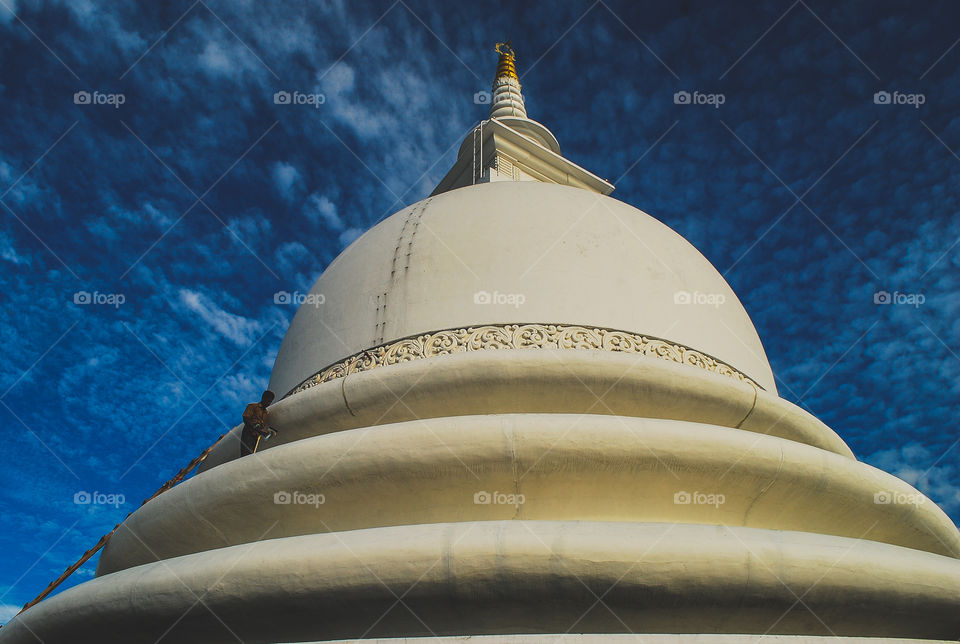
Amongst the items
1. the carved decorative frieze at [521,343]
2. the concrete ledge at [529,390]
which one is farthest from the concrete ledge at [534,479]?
the carved decorative frieze at [521,343]

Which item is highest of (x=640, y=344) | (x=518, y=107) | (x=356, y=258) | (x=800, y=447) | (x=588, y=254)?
(x=518, y=107)

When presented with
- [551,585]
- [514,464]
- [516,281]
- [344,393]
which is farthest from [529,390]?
[551,585]

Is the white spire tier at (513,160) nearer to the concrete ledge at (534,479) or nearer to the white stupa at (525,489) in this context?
the white stupa at (525,489)

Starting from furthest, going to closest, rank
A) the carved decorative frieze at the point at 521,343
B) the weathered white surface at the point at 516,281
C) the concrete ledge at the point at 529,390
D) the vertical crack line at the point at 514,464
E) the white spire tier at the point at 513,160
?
the white spire tier at the point at 513,160 → the weathered white surface at the point at 516,281 → the carved decorative frieze at the point at 521,343 → the concrete ledge at the point at 529,390 → the vertical crack line at the point at 514,464

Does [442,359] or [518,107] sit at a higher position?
[518,107]

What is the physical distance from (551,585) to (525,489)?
1.08 metres

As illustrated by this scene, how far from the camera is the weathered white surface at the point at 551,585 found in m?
4.35

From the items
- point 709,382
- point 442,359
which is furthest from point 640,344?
point 442,359

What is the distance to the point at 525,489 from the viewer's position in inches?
210

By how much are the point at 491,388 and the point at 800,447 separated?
2683 mm

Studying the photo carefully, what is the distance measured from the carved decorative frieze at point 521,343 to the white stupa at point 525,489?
0.09 feet

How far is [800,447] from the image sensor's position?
5801mm

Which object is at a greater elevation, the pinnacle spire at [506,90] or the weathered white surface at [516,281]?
the pinnacle spire at [506,90]

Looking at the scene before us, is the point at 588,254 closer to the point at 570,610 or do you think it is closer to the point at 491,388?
the point at 491,388
